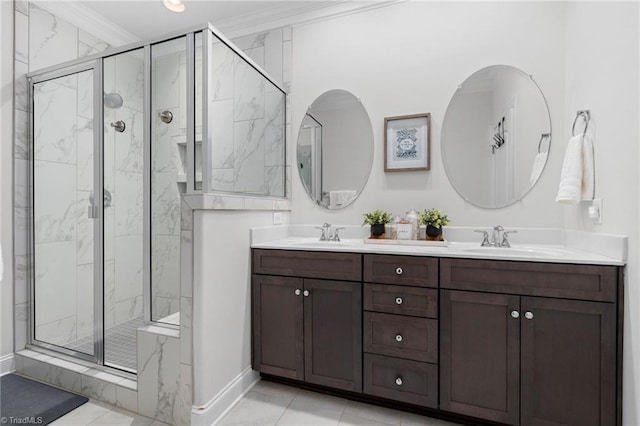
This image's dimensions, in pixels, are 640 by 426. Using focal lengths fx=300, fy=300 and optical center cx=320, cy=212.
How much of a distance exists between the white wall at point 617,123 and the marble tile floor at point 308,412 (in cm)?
92

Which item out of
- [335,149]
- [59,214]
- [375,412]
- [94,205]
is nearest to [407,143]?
[335,149]

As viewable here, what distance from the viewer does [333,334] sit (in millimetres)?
1676

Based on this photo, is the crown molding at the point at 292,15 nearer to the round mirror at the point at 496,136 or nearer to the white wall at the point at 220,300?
the round mirror at the point at 496,136

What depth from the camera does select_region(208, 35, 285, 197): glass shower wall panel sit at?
167 centimetres

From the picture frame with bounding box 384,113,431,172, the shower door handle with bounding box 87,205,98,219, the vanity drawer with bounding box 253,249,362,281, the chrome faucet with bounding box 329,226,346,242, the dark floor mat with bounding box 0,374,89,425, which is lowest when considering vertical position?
the dark floor mat with bounding box 0,374,89,425

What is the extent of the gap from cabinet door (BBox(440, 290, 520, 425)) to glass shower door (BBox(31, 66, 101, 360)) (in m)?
2.24

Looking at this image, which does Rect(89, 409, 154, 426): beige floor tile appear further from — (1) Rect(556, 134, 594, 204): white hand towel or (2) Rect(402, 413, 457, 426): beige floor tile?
(1) Rect(556, 134, 594, 204): white hand towel

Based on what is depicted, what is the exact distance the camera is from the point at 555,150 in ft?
5.95

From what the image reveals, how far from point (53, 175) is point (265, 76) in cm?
162

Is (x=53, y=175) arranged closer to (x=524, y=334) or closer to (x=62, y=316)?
(x=62, y=316)

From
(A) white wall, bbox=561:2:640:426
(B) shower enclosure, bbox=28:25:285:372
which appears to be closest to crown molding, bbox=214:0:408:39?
(B) shower enclosure, bbox=28:25:285:372

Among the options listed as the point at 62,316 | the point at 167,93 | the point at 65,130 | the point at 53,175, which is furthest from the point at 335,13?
the point at 62,316

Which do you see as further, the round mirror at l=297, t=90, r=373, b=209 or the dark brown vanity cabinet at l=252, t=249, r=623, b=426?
the round mirror at l=297, t=90, r=373, b=209

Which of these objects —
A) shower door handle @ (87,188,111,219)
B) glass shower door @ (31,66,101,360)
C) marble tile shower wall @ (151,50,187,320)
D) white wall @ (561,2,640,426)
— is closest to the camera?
white wall @ (561,2,640,426)
